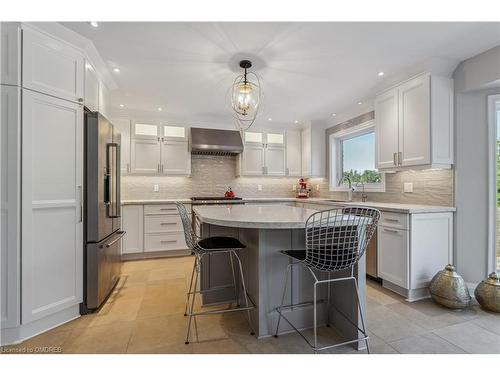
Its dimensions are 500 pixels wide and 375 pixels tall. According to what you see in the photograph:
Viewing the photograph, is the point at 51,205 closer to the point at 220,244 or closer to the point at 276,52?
the point at 220,244

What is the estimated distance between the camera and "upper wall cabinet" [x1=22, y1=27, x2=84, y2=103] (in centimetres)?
177

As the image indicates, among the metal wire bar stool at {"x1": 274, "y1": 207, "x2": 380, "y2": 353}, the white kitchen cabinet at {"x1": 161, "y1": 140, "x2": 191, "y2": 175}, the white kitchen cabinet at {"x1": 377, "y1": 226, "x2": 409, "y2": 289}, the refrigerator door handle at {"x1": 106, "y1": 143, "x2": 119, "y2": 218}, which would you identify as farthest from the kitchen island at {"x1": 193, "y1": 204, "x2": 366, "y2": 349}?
the white kitchen cabinet at {"x1": 161, "y1": 140, "x2": 191, "y2": 175}

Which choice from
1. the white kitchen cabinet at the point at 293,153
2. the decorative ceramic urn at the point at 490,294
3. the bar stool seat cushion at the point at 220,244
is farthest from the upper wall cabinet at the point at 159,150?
the decorative ceramic urn at the point at 490,294

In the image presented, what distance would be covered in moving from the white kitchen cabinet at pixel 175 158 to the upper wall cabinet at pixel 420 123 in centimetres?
320

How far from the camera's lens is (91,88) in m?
2.38

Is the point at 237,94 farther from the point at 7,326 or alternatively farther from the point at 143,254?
the point at 143,254

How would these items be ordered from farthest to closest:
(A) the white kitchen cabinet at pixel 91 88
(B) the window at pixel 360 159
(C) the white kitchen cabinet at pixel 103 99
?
(B) the window at pixel 360 159, (C) the white kitchen cabinet at pixel 103 99, (A) the white kitchen cabinet at pixel 91 88

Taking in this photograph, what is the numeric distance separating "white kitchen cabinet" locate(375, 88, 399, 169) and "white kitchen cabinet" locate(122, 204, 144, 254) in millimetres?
3637

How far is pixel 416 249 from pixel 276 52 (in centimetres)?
238

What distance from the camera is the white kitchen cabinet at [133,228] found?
382cm

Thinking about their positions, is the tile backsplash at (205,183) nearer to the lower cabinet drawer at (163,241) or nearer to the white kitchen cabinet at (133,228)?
the white kitchen cabinet at (133,228)

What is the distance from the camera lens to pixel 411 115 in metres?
2.71

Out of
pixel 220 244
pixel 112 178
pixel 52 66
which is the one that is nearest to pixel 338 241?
pixel 220 244

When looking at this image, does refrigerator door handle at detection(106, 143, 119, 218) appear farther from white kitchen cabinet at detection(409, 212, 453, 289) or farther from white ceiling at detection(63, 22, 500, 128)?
white kitchen cabinet at detection(409, 212, 453, 289)
